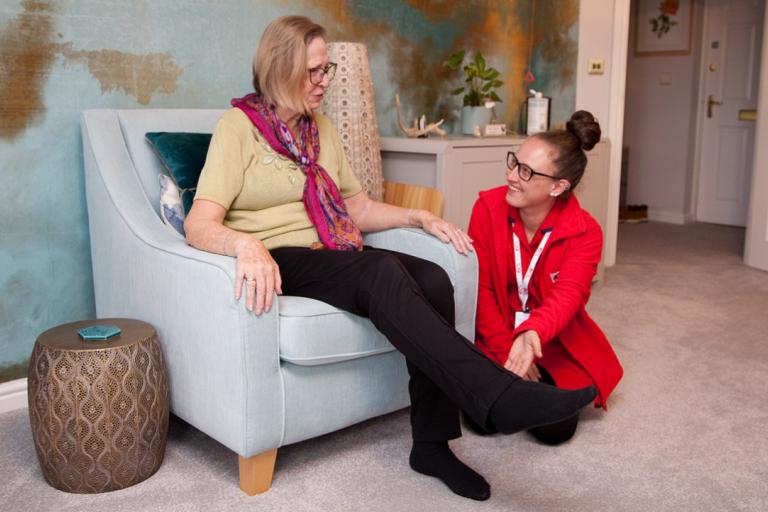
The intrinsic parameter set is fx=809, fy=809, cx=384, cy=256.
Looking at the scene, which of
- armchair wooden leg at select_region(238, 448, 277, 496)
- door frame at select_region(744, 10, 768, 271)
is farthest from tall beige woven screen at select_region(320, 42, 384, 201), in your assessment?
door frame at select_region(744, 10, 768, 271)

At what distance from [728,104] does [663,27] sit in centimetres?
76

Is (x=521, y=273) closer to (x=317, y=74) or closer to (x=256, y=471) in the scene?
(x=317, y=74)

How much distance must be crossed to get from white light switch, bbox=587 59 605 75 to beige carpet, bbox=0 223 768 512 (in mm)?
1809

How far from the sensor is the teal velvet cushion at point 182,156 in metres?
2.23

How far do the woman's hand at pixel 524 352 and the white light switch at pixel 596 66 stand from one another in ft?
8.70

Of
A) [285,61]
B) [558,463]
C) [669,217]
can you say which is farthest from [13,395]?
[669,217]

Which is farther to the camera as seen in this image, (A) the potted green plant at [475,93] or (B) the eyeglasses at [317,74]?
(A) the potted green plant at [475,93]

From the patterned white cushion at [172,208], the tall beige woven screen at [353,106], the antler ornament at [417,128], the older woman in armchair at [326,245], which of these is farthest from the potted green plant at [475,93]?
the patterned white cushion at [172,208]

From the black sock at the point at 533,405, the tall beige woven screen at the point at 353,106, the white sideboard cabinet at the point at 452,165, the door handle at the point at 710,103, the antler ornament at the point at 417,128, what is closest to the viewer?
Answer: the black sock at the point at 533,405

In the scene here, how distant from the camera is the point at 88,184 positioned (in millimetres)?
2285

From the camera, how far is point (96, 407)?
1.80 meters

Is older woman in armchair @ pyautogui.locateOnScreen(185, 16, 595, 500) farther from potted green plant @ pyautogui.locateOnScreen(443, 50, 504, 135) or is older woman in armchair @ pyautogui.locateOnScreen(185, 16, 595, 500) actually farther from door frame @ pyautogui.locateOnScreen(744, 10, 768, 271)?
door frame @ pyautogui.locateOnScreen(744, 10, 768, 271)

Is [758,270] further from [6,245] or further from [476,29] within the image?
[6,245]

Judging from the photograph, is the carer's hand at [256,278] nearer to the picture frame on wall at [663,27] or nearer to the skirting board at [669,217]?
the skirting board at [669,217]
